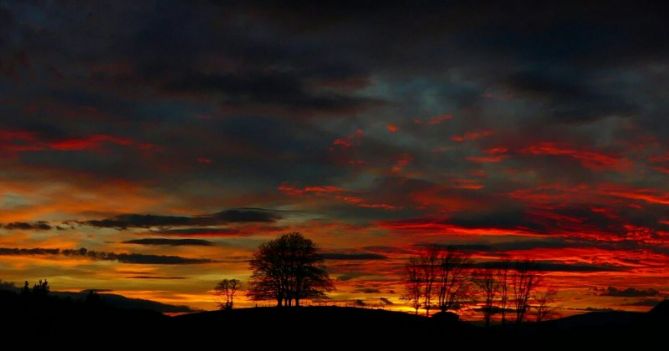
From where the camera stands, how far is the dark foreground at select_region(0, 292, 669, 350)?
63.6m

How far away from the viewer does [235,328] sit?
246ft

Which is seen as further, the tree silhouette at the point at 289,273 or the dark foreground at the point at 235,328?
the tree silhouette at the point at 289,273

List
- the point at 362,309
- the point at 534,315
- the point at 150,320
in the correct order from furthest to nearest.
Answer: the point at 534,315 < the point at 362,309 < the point at 150,320

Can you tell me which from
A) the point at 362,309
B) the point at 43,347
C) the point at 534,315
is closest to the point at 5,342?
the point at 43,347

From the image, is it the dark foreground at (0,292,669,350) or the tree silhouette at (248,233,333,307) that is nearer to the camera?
the dark foreground at (0,292,669,350)

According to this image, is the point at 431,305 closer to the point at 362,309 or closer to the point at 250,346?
the point at 362,309

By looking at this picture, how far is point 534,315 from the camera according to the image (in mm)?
129500

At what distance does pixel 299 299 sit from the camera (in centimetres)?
11062

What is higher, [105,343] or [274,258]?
[274,258]

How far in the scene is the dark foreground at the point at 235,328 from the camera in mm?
63625

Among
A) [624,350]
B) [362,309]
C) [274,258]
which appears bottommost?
[624,350]

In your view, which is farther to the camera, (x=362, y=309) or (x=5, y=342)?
(x=362, y=309)

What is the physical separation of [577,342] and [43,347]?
7595 centimetres

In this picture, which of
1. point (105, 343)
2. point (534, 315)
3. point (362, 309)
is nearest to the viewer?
point (105, 343)
